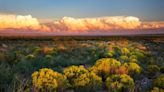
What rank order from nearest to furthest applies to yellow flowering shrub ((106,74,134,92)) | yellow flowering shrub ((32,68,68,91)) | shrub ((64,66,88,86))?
1. yellow flowering shrub ((32,68,68,91))
2. yellow flowering shrub ((106,74,134,92))
3. shrub ((64,66,88,86))

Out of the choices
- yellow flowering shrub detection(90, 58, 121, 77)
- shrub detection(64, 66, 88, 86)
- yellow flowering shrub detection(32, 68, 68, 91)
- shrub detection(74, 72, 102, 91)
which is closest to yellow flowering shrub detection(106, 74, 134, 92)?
shrub detection(74, 72, 102, 91)

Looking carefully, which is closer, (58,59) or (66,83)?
(66,83)

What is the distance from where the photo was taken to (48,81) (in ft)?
34.1

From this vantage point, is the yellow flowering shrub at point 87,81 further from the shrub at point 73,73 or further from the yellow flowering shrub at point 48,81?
the yellow flowering shrub at point 48,81

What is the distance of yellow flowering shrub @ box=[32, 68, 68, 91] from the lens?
1027cm

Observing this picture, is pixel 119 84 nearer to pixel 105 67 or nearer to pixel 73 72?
pixel 73 72

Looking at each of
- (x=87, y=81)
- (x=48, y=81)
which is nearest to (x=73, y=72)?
(x=87, y=81)

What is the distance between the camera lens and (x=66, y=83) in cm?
1072

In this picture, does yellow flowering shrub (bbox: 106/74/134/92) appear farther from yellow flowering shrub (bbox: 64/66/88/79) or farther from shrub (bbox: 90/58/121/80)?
shrub (bbox: 90/58/121/80)

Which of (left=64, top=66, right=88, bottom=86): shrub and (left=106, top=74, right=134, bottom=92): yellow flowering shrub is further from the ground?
(left=64, top=66, right=88, bottom=86): shrub

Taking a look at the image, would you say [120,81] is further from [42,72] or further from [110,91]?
[42,72]

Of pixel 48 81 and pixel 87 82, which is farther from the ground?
pixel 48 81

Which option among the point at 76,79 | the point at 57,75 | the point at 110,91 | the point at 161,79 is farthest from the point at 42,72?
the point at 161,79

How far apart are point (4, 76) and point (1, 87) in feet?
4.70
